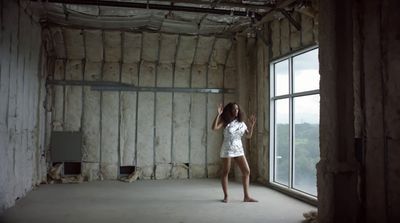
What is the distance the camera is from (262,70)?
Result: 7.65m

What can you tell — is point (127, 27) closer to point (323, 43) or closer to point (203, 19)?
point (203, 19)

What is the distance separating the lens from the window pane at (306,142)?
5.78 metres

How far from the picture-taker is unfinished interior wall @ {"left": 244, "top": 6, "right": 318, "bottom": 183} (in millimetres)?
6531

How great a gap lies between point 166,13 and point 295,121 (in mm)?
3020

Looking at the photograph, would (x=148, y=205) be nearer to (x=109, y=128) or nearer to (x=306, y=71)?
(x=109, y=128)

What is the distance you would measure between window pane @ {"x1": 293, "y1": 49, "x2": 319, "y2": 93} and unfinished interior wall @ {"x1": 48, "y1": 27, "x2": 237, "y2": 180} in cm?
235

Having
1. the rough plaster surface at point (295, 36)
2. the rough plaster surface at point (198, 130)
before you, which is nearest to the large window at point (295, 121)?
the rough plaster surface at point (295, 36)

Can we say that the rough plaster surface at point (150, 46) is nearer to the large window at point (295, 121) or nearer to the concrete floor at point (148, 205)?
the large window at point (295, 121)

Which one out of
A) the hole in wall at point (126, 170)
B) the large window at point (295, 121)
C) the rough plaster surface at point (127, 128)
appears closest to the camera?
the large window at point (295, 121)

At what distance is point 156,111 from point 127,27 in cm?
199

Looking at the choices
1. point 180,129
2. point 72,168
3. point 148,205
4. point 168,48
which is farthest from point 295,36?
point 72,168

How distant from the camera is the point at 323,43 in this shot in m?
4.37

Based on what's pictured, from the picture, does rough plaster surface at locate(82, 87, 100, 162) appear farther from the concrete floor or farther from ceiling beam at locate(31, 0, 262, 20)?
ceiling beam at locate(31, 0, 262, 20)

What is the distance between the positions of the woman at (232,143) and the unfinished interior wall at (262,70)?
162 cm
